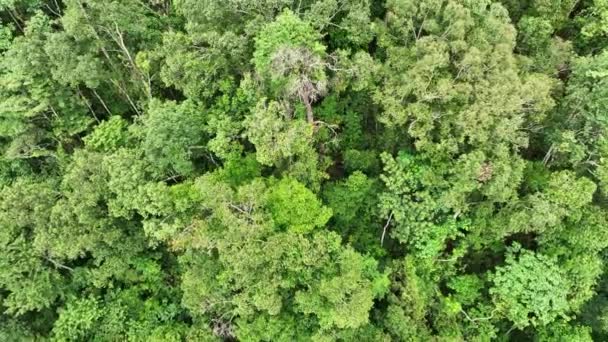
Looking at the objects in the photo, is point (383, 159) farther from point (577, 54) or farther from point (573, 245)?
point (577, 54)

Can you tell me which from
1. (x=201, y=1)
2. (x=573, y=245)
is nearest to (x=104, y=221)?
(x=201, y=1)

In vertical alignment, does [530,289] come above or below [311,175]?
below

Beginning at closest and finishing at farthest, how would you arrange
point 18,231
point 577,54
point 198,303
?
point 198,303
point 18,231
point 577,54

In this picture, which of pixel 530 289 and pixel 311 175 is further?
pixel 530 289

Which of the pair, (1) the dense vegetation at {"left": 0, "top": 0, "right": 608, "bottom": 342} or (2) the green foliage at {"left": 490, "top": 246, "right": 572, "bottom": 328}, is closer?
(1) the dense vegetation at {"left": 0, "top": 0, "right": 608, "bottom": 342}

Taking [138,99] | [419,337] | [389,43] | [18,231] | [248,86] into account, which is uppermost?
[389,43]

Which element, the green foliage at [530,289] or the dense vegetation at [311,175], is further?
the green foliage at [530,289]

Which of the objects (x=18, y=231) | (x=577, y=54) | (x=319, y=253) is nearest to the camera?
(x=319, y=253)

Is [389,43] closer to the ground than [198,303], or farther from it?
farther from it
